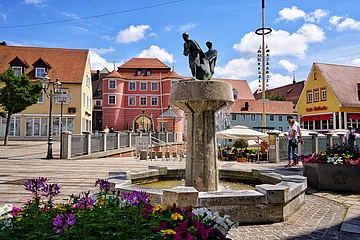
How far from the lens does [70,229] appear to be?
A: 80.0 inches

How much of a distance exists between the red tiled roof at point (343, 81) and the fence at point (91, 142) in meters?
26.1

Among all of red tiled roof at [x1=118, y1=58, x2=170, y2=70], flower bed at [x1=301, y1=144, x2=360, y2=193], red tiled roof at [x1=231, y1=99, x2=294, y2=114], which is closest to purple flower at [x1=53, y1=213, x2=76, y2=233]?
flower bed at [x1=301, y1=144, x2=360, y2=193]

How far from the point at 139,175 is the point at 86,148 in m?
12.6

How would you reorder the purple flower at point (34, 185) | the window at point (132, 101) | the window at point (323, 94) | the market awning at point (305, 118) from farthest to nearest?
1. the window at point (132, 101)
2. the market awning at point (305, 118)
3. the window at point (323, 94)
4. the purple flower at point (34, 185)

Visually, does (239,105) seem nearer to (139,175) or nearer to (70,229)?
(139,175)

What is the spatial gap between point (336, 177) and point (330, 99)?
33371mm

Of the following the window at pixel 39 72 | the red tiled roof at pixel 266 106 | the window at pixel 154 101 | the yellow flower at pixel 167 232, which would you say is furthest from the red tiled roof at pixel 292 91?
the yellow flower at pixel 167 232

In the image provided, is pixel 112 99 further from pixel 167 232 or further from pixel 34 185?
pixel 167 232

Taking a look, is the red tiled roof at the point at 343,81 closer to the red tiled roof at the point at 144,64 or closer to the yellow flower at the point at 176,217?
the red tiled roof at the point at 144,64

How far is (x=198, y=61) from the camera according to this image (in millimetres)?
5992

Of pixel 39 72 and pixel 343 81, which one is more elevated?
pixel 39 72

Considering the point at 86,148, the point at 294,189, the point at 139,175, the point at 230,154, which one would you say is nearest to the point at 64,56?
the point at 86,148

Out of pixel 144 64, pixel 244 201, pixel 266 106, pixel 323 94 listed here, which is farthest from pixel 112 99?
pixel 244 201

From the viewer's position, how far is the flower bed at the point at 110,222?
6.67 feet
